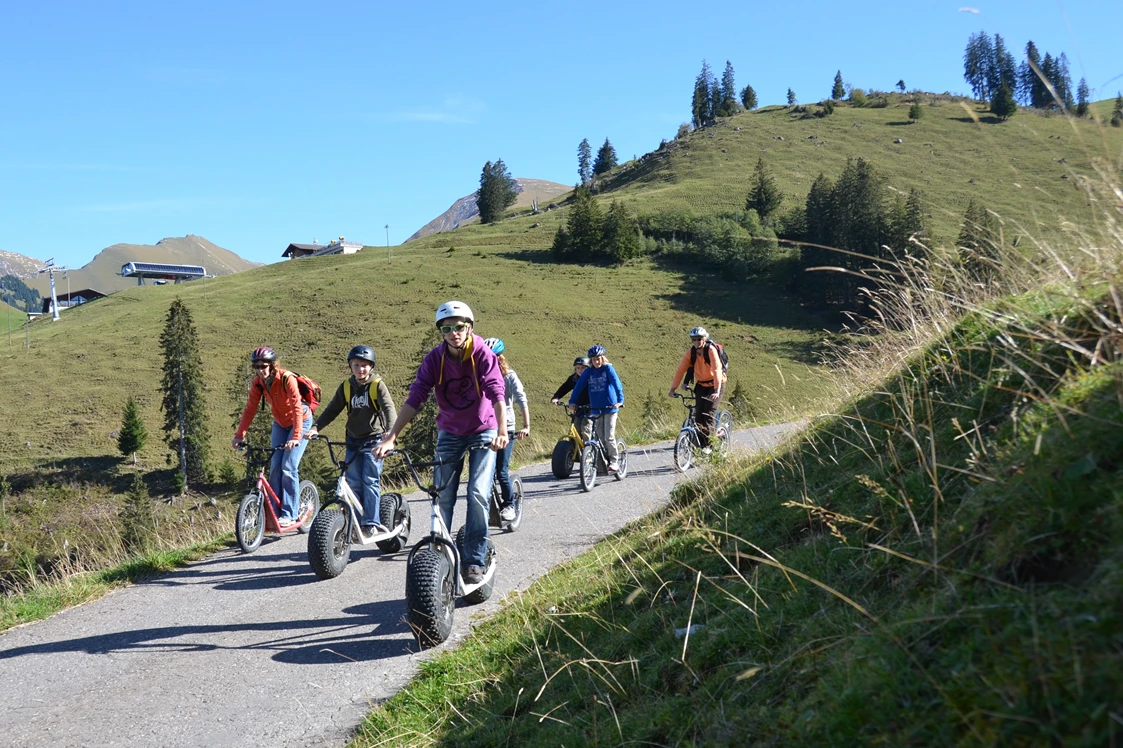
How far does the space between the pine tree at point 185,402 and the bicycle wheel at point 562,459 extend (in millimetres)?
47083

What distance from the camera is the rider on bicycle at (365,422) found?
29.0 ft

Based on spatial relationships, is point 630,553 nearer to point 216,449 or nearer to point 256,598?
point 256,598

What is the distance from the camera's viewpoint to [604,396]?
14117 mm

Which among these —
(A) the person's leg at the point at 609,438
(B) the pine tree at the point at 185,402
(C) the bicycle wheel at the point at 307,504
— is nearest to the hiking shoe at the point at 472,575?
(C) the bicycle wheel at the point at 307,504

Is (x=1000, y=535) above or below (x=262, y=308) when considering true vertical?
below

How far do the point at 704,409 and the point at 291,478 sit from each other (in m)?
6.66

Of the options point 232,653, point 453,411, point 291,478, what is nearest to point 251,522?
point 291,478

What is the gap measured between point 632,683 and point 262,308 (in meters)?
92.1

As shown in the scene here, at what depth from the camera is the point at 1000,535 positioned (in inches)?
112

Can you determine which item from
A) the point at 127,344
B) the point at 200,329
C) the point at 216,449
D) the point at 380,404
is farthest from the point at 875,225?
the point at 380,404

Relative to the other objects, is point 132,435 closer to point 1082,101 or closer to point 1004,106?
point 1082,101

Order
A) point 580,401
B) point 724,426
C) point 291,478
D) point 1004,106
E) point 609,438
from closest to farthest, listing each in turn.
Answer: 1. point 291,478
2. point 609,438
3. point 724,426
4. point 580,401
5. point 1004,106

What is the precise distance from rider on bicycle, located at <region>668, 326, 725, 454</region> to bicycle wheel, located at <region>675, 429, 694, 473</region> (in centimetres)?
21

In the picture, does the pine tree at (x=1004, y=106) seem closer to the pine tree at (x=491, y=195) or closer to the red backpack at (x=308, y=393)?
the pine tree at (x=491, y=195)
